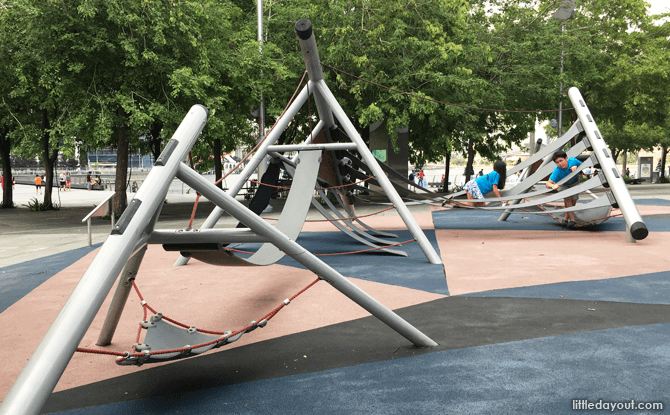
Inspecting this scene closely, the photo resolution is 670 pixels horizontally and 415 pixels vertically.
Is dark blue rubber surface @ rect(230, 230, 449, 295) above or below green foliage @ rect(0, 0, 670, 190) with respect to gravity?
below

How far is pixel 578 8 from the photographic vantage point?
2517 centimetres

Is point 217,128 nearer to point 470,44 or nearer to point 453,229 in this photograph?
point 453,229

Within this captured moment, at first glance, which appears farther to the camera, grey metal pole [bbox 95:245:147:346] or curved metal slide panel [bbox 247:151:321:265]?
curved metal slide panel [bbox 247:151:321:265]

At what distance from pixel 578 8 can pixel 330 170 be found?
20.8m

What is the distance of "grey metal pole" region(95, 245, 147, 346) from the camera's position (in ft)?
12.6

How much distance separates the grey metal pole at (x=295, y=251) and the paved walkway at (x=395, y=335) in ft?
0.70

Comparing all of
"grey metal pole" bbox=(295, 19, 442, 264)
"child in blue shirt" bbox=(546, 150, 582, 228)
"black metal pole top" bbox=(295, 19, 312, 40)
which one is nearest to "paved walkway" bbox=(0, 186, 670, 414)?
"grey metal pole" bbox=(295, 19, 442, 264)

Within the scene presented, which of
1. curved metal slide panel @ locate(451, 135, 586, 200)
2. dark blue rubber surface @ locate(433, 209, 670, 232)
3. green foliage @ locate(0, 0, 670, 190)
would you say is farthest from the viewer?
green foliage @ locate(0, 0, 670, 190)

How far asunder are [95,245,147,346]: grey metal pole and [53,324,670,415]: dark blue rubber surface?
2.89ft

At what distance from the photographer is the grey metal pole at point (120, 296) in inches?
151

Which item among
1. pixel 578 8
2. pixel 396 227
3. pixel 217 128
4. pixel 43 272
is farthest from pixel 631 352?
pixel 578 8

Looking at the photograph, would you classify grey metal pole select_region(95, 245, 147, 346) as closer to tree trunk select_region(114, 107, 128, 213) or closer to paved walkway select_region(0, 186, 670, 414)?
paved walkway select_region(0, 186, 670, 414)

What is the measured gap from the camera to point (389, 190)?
826 centimetres

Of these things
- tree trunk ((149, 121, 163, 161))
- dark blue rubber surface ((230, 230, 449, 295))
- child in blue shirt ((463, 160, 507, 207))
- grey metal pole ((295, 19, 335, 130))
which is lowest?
dark blue rubber surface ((230, 230, 449, 295))
